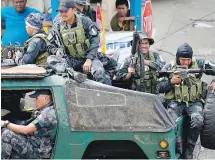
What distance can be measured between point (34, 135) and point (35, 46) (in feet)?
5.18

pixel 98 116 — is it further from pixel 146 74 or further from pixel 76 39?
pixel 76 39

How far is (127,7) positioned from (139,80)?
332 centimetres

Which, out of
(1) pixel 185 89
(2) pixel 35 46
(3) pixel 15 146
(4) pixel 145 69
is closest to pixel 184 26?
(4) pixel 145 69

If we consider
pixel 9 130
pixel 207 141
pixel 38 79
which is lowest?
pixel 207 141

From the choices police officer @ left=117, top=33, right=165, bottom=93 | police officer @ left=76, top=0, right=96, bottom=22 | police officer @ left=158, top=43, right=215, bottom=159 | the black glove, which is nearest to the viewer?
the black glove

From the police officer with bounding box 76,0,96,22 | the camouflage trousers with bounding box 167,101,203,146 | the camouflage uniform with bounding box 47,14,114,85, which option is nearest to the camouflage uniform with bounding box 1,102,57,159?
the camouflage trousers with bounding box 167,101,203,146

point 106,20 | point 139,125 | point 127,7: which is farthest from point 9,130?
point 106,20

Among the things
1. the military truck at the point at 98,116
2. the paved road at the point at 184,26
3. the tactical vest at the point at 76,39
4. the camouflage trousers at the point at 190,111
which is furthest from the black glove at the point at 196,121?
the paved road at the point at 184,26

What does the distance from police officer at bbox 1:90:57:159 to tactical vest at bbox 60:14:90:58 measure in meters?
1.76

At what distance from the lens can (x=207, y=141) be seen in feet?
23.8

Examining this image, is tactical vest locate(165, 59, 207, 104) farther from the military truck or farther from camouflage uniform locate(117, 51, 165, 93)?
the military truck

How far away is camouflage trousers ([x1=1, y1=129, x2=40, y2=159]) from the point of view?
6.12 m

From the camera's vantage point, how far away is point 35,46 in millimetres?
7500

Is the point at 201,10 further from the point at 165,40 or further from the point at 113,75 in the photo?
the point at 113,75
